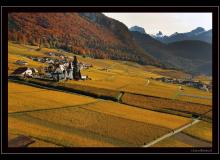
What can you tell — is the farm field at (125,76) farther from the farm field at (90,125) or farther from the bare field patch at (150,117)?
the farm field at (90,125)

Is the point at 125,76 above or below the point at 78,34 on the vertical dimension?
below

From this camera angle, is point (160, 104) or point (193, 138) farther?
point (160, 104)

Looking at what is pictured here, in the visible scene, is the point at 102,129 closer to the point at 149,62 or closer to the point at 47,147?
the point at 47,147

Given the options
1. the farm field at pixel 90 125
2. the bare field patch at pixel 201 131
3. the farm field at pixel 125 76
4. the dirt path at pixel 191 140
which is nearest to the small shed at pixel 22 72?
the farm field at pixel 125 76

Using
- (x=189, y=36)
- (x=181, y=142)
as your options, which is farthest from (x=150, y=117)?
(x=189, y=36)
